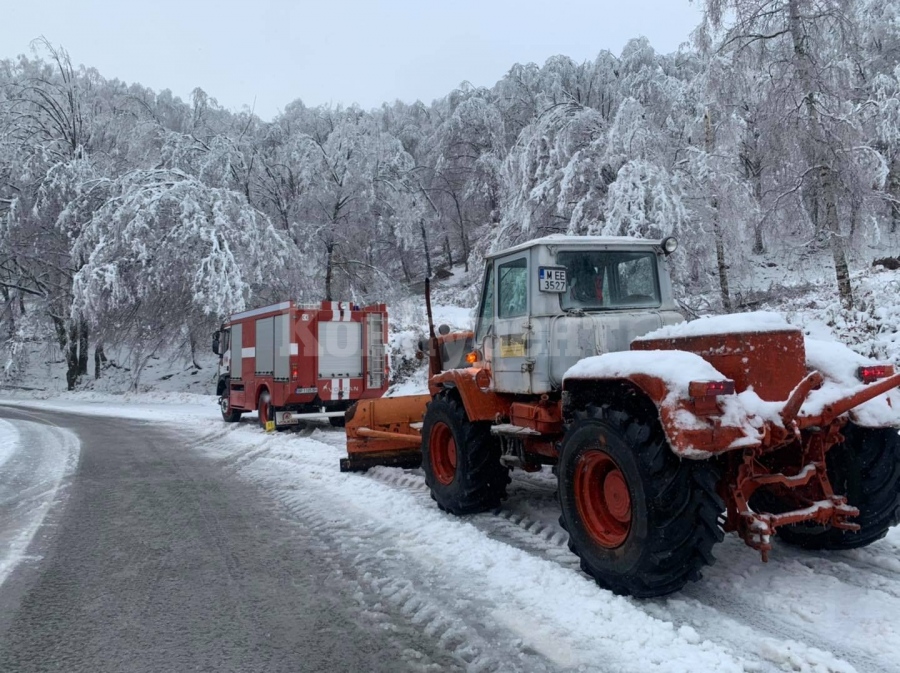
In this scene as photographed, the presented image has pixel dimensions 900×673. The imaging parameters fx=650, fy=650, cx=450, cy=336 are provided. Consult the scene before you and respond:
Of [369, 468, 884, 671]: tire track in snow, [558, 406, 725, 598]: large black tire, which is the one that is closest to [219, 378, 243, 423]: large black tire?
[369, 468, 884, 671]: tire track in snow

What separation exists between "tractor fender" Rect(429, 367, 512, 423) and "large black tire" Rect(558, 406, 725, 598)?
5.18 feet

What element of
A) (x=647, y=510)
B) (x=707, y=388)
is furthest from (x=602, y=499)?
(x=707, y=388)

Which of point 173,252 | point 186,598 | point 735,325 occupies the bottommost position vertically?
point 186,598

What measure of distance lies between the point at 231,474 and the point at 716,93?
1188 centimetres

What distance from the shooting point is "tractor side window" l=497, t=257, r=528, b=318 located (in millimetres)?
5156

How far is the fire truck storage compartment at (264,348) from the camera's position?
13.4m

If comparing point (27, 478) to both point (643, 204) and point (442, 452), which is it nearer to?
point (442, 452)

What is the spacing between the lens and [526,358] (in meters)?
5.03

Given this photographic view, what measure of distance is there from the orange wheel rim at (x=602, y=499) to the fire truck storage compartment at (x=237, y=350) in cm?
1211

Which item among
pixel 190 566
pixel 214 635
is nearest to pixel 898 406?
pixel 214 635

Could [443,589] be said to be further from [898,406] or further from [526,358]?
[898,406]

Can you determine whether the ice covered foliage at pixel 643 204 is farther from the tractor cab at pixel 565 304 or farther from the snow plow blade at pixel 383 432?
the tractor cab at pixel 565 304

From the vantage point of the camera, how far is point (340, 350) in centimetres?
1345

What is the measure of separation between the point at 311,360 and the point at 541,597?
976 cm
